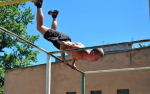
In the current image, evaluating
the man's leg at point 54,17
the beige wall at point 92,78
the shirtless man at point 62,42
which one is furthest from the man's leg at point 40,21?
the beige wall at point 92,78

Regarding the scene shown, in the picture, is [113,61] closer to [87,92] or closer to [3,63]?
[87,92]

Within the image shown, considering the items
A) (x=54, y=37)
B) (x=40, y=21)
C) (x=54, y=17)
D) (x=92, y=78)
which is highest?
(x=54, y=17)

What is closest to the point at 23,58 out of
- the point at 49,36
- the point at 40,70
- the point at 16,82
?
the point at 16,82

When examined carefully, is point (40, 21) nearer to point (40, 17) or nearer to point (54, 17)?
point (40, 17)

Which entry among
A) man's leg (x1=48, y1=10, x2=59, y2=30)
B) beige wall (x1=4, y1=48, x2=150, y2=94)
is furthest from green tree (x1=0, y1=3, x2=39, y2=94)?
man's leg (x1=48, y1=10, x2=59, y2=30)

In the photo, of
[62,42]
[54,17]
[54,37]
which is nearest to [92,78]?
[54,17]

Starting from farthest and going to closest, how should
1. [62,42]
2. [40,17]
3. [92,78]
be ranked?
[92,78] < [40,17] < [62,42]

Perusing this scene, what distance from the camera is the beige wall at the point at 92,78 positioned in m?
12.5

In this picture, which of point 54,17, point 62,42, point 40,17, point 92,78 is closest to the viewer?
point 62,42

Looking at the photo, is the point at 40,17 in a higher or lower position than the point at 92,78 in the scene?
higher

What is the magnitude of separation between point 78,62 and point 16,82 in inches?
200

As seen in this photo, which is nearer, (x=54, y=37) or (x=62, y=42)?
(x=62, y=42)

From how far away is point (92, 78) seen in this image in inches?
547

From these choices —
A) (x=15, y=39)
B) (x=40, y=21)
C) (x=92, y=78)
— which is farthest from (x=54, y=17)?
(x=15, y=39)
